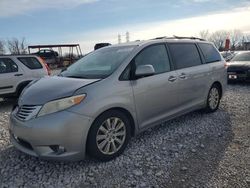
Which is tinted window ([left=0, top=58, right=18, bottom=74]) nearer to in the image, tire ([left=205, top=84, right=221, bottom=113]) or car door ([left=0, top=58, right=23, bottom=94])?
car door ([left=0, top=58, right=23, bottom=94])

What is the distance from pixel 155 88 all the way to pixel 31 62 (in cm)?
556

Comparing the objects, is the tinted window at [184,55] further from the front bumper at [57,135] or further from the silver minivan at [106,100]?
the front bumper at [57,135]

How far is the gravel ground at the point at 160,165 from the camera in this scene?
345 cm

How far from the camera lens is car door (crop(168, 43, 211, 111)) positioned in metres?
5.16

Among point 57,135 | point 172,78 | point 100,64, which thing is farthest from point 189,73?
point 57,135

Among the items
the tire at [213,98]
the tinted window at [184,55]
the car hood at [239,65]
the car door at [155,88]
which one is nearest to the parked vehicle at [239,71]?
the car hood at [239,65]

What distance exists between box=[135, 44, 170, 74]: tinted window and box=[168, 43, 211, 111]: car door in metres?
0.22

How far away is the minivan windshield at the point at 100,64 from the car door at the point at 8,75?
3.96m

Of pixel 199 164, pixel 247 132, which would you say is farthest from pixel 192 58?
pixel 199 164

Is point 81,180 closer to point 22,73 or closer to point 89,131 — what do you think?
point 89,131

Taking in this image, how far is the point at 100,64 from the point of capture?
180 inches

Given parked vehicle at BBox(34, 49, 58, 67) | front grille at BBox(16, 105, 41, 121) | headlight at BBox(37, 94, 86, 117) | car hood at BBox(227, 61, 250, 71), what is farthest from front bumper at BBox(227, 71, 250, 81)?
parked vehicle at BBox(34, 49, 58, 67)

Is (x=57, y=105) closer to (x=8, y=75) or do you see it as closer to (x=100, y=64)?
(x=100, y=64)

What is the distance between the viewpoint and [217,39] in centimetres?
6831
